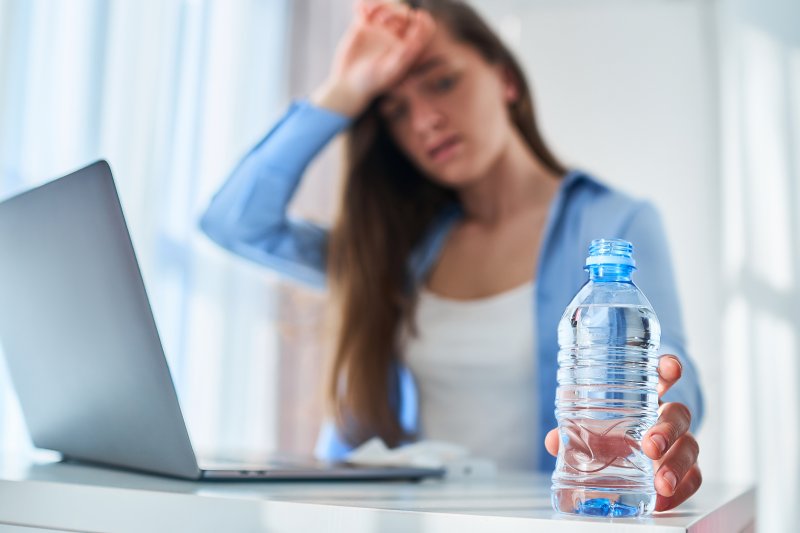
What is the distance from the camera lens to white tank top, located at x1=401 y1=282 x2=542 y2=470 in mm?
1460

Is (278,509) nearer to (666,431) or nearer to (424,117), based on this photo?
(666,431)

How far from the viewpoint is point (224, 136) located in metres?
2.36

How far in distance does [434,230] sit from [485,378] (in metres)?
0.41

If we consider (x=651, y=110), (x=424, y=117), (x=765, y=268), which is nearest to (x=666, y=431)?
(x=424, y=117)

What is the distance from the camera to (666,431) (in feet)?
1.84

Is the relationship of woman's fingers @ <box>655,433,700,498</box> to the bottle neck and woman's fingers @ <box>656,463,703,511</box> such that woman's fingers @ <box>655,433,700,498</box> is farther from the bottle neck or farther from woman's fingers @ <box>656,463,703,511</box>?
the bottle neck

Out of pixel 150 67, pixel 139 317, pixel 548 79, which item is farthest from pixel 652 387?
pixel 548 79

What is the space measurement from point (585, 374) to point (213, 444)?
5.93 ft

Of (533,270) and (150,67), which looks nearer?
(533,270)

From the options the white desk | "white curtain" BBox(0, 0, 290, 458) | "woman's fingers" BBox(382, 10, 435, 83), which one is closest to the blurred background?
"white curtain" BBox(0, 0, 290, 458)

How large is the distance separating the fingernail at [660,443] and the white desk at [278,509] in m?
0.04

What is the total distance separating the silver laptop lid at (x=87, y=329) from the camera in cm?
63

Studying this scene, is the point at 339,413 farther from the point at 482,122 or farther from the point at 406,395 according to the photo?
the point at 482,122

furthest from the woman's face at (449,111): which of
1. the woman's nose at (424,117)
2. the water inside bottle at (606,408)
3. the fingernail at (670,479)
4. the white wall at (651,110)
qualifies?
the white wall at (651,110)
